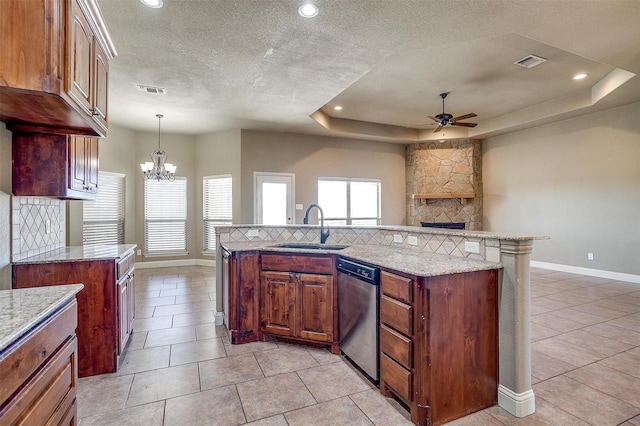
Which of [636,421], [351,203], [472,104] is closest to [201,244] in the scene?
[351,203]

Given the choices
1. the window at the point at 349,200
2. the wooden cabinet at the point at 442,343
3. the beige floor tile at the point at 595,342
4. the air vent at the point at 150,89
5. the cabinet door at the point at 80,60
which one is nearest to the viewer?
the cabinet door at the point at 80,60

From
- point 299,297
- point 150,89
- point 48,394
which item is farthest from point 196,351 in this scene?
point 150,89

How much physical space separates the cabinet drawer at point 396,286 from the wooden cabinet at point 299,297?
0.71 m

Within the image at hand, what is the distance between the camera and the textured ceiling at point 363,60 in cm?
273

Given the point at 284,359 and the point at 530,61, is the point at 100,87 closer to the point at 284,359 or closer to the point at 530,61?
the point at 284,359

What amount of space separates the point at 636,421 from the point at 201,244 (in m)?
6.99

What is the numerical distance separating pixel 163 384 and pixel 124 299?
0.87 metres

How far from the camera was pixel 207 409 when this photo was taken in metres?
2.08

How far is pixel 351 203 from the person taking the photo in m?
7.69

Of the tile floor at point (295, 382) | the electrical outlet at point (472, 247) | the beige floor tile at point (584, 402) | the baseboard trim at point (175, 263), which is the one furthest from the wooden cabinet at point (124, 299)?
the baseboard trim at point (175, 263)

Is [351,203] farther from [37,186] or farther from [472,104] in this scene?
[37,186]

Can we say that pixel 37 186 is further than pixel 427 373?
Yes

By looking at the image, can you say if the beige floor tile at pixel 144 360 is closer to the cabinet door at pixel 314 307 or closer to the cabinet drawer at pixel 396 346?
the cabinet door at pixel 314 307

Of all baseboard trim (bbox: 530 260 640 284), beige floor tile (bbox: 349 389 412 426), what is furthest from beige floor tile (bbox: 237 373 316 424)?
baseboard trim (bbox: 530 260 640 284)
